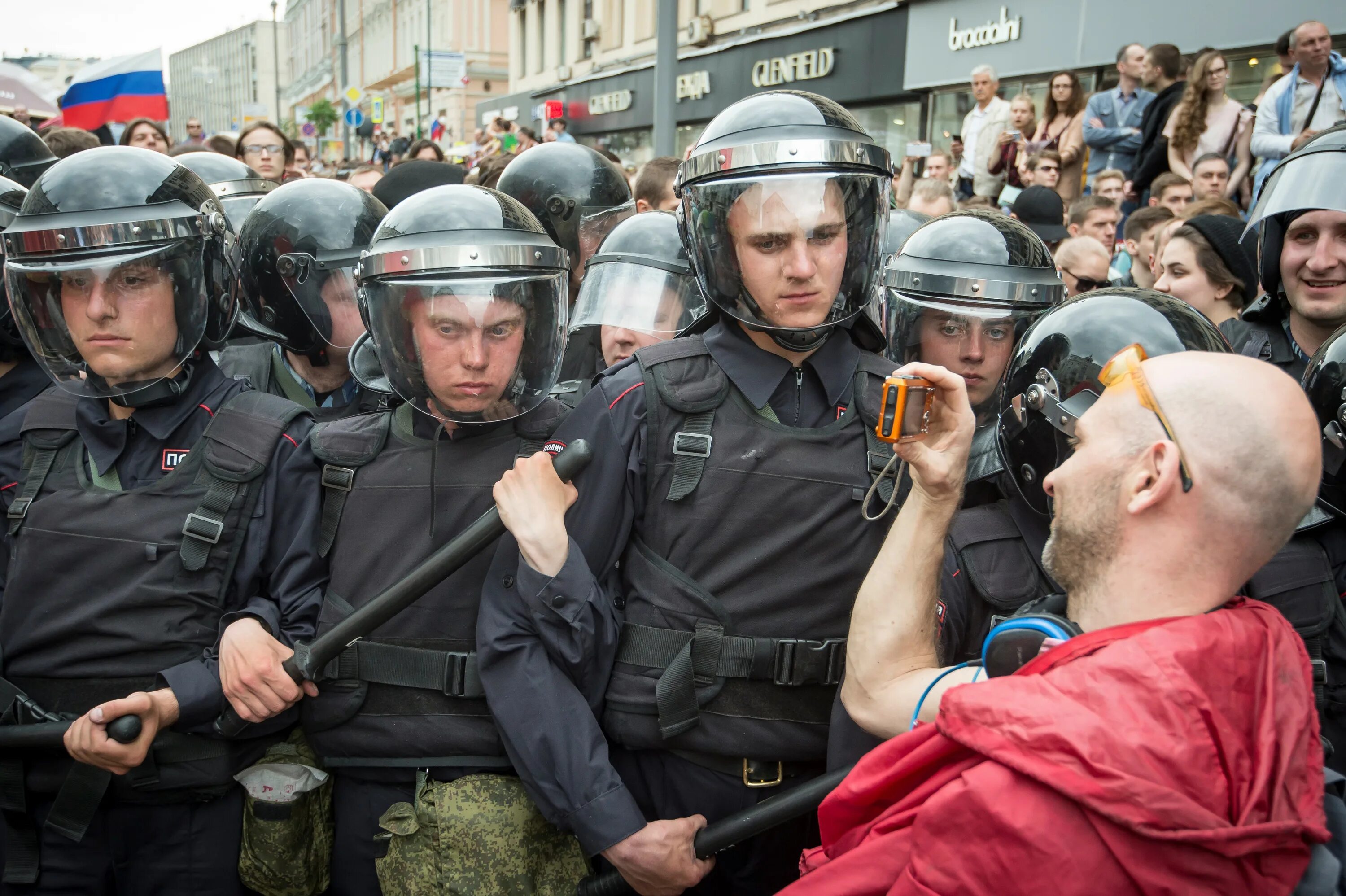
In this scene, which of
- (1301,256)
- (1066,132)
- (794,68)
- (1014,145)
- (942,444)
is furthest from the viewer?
(794,68)

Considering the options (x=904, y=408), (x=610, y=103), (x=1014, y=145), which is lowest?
(x=904, y=408)

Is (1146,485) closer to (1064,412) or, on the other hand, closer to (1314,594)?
(1064,412)

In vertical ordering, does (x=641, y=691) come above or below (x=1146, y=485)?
below

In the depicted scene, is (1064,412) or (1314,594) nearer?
(1064,412)

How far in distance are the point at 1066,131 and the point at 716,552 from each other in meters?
7.78

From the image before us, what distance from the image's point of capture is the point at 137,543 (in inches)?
89.4

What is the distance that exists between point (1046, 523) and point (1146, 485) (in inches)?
31.0

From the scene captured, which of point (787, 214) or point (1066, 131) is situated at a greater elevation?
point (1066, 131)

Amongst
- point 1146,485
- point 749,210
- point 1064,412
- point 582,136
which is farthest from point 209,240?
point 582,136

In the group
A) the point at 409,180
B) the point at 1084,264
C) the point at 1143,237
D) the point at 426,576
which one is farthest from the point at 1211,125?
the point at 426,576

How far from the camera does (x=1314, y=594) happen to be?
2.21m

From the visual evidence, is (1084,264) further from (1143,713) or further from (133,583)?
(133,583)

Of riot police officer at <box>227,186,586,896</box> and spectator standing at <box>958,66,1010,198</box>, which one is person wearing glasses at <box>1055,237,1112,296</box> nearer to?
riot police officer at <box>227,186,586,896</box>

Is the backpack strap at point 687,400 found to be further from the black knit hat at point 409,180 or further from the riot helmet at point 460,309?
the black knit hat at point 409,180
